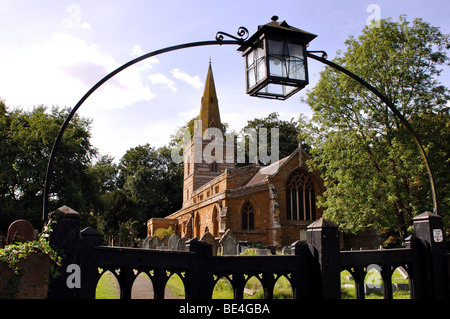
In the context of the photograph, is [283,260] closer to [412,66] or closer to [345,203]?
[345,203]

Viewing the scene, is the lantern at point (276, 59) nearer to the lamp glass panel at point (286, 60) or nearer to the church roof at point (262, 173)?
the lamp glass panel at point (286, 60)

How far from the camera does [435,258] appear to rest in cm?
576

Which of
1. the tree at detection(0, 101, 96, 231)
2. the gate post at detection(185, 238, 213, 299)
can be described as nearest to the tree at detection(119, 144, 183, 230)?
the tree at detection(0, 101, 96, 231)

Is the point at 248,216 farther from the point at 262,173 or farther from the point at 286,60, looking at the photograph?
the point at 286,60

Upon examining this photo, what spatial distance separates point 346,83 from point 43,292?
744 inches

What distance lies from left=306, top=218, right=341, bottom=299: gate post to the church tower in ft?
135

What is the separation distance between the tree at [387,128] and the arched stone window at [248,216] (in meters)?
9.90

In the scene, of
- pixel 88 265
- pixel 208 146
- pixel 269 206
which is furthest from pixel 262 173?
pixel 88 265

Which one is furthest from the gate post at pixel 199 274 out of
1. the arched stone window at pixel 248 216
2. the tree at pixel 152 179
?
the tree at pixel 152 179

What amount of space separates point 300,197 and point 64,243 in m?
28.6

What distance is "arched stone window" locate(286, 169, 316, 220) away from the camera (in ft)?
101

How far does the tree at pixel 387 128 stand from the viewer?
18047 millimetres

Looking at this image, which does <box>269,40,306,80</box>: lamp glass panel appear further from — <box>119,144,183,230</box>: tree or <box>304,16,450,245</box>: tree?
<box>119,144,183,230</box>: tree
